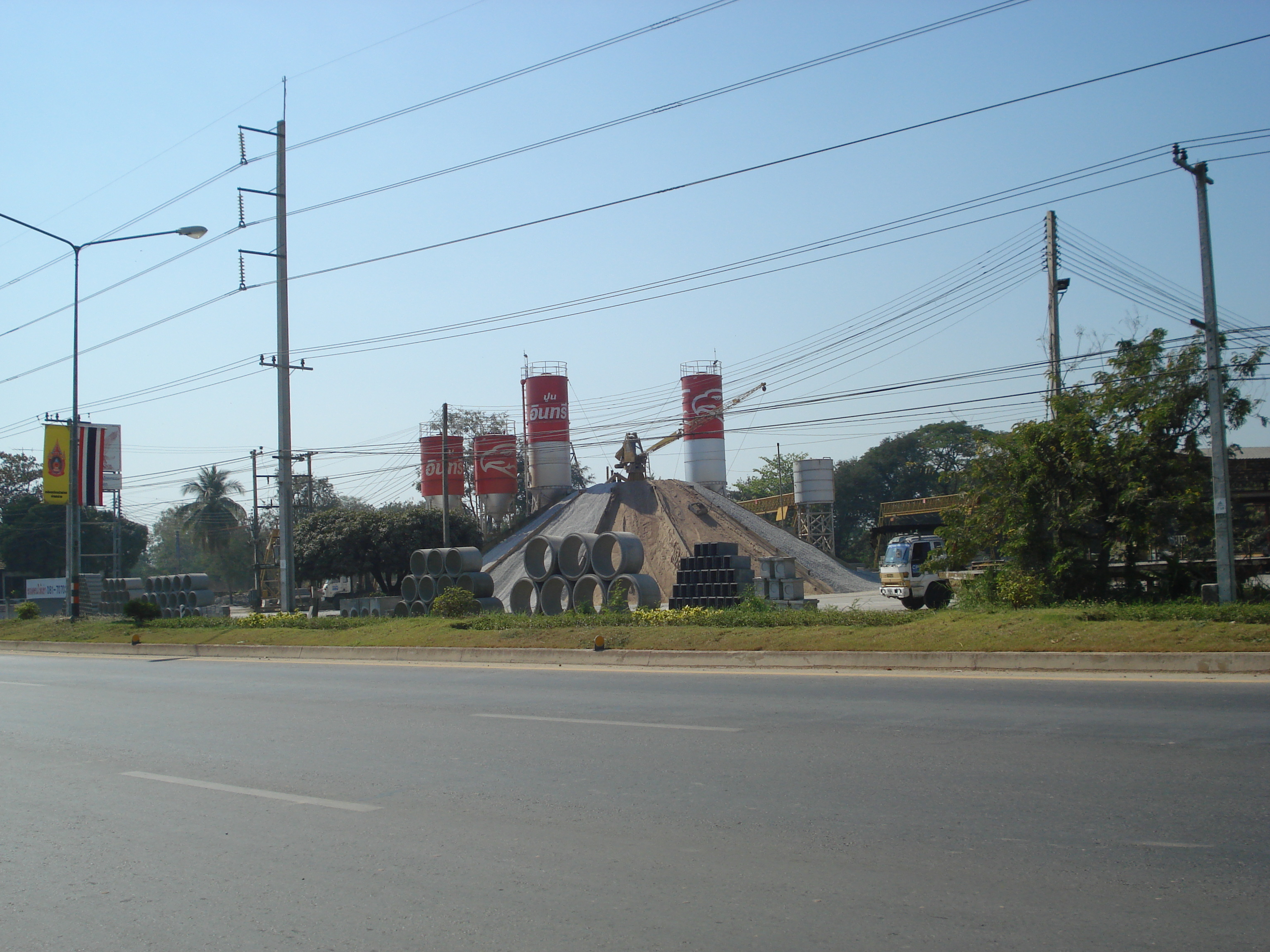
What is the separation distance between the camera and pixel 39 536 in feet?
236

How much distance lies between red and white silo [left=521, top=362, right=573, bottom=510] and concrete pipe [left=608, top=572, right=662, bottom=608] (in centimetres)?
3463

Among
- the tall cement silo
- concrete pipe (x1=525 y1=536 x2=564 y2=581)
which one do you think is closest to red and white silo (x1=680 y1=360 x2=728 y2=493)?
the tall cement silo

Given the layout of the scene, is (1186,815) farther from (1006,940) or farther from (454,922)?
(454,922)

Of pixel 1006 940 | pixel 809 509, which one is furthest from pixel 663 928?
Answer: pixel 809 509

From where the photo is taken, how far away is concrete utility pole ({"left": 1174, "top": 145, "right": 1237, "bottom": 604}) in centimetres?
1703

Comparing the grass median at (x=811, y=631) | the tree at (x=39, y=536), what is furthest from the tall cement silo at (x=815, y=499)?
the tree at (x=39, y=536)

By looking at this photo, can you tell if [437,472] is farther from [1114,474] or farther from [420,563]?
[1114,474]

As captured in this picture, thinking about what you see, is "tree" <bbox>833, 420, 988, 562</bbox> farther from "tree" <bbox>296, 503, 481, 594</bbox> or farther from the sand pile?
"tree" <bbox>296, 503, 481, 594</bbox>

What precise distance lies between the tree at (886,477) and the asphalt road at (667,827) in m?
80.7

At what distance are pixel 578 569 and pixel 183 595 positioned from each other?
26.4 meters

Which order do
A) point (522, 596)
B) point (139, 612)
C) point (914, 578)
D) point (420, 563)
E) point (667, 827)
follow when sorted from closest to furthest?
point (667, 827)
point (914, 578)
point (139, 612)
point (522, 596)
point (420, 563)

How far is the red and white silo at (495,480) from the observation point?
225ft

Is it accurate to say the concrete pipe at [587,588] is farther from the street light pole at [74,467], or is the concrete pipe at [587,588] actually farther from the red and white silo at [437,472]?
the red and white silo at [437,472]

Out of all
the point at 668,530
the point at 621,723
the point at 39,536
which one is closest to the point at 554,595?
the point at 668,530
